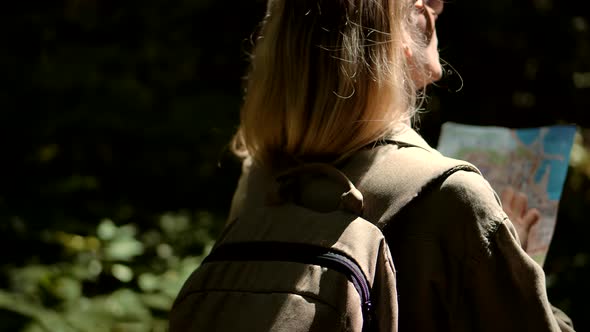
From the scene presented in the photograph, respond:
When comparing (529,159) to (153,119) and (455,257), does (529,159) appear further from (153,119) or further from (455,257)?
(153,119)

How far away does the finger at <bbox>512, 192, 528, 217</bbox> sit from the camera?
1.56 metres

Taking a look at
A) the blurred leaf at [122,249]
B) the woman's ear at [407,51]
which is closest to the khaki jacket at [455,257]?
the woman's ear at [407,51]

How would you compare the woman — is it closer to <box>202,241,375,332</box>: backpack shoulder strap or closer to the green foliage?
<box>202,241,375,332</box>: backpack shoulder strap

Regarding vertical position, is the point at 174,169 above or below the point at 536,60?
above

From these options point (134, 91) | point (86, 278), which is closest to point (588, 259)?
point (86, 278)

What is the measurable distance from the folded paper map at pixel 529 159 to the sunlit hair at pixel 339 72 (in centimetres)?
34

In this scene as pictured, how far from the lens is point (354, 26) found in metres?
1.35

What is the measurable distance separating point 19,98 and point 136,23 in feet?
3.88

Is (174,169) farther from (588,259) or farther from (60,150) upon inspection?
(588,259)

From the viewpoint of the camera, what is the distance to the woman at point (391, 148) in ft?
3.90

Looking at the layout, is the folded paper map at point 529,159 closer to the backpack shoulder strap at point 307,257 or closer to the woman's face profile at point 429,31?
the woman's face profile at point 429,31

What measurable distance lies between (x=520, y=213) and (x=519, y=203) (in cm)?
3

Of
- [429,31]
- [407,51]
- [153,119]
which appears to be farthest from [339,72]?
[153,119]

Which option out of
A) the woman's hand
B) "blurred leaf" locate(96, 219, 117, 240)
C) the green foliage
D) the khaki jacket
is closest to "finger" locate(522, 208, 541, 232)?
the woman's hand
